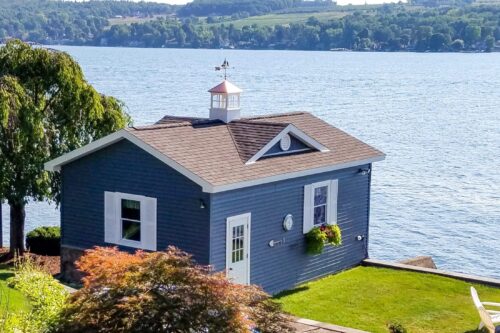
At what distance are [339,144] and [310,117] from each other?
2.03m

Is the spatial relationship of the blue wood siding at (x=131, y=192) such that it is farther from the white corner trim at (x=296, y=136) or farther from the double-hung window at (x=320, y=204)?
the double-hung window at (x=320, y=204)

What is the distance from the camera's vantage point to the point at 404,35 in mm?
192000

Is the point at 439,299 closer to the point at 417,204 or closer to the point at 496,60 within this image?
the point at 417,204

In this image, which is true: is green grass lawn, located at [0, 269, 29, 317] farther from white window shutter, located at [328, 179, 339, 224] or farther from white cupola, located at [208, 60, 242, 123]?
white window shutter, located at [328, 179, 339, 224]

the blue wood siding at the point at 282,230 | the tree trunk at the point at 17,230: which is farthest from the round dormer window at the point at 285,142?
the tree trunk at the point at 17,230

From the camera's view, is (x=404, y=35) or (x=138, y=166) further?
(x=404, y=35)

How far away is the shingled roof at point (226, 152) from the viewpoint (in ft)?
67.4

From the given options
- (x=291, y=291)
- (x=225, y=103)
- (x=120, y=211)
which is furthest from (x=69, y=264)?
(x=225, y=103)

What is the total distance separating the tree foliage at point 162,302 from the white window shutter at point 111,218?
8.41 meters

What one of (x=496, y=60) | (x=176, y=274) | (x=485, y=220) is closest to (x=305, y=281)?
(x=176, y=274)

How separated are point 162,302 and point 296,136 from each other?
11490mm

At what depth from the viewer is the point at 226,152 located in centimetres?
2194

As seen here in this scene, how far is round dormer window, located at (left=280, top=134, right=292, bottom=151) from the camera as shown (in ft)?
A: 75.1

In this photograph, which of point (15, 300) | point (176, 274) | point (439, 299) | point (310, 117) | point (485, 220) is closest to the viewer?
point (176, 274)
